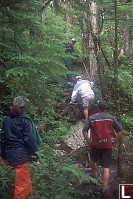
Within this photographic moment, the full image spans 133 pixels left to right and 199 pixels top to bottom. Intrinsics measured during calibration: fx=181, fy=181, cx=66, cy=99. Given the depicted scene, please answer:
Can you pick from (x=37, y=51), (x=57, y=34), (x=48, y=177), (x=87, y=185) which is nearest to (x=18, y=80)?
(x=37, y=51)

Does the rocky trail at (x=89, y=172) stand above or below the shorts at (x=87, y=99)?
below

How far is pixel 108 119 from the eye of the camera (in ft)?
15.4

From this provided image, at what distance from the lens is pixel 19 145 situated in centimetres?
369

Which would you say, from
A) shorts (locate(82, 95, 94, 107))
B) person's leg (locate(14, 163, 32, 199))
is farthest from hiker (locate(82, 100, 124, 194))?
shorts (locate(82, 95, 94, 107))

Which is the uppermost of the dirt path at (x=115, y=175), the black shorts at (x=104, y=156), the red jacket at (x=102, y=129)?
the red jacket at (x=102, y=129)

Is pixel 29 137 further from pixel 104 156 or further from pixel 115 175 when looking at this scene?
pixel 115 175

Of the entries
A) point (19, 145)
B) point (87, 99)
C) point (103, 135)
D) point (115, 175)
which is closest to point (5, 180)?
point (19, 145)

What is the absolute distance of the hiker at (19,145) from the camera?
364 centimetres

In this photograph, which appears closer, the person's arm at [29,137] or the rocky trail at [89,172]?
the person's arm at [29,137]

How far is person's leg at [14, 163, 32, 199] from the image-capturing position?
3.60 metres

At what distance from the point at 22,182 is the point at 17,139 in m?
0.86

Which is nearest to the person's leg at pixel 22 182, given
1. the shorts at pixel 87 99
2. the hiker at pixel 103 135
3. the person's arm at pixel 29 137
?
the person's arm at pixel 29 137

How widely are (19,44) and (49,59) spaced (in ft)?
3.38

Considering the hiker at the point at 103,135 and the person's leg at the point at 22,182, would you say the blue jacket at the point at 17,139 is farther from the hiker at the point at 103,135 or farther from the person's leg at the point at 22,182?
the hiker at the point at 103,135
